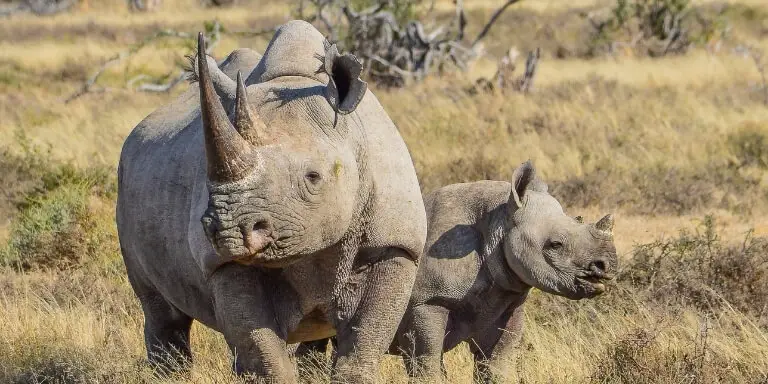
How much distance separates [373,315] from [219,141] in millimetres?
1260

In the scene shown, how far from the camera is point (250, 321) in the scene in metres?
5.66

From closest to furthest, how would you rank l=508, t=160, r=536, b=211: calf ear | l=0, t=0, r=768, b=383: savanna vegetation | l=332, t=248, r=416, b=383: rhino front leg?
l=332, t=248, r=416, b=383: rhino front leg < l=0, t=0, r=768, b=383: savanna vegetation < l=508, t=160, r=536, b=211: calf ear

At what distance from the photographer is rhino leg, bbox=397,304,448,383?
22.6ft

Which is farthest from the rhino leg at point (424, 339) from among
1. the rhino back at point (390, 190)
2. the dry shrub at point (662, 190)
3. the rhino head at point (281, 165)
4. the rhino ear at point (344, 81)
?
the dry shrub at point (662, 190)

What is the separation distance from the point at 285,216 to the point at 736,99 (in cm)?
1470

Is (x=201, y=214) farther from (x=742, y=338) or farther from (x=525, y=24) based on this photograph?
(x=525, y=24)

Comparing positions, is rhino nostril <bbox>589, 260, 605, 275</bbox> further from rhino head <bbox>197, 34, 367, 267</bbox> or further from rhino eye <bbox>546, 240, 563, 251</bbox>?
rhino head <bbox>197, 34, 367, 267</bbox>

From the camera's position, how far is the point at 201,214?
542cm

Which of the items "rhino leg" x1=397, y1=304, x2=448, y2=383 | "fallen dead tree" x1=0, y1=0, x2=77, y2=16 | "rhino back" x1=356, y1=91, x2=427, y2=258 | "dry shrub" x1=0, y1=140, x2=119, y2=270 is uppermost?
"rhino back" x1=356, y1=91, x2=427, y2=258

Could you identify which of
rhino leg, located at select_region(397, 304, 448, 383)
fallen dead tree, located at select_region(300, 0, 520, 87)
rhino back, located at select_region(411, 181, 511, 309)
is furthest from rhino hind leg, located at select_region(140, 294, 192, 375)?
fallen dead tree, located at select_region(300, 0, 520, 87)

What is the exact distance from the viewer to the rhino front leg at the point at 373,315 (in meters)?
5.89

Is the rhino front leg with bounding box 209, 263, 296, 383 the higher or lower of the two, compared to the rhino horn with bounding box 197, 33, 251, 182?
lower

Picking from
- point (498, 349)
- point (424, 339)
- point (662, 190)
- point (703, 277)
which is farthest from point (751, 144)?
point (424, 339)

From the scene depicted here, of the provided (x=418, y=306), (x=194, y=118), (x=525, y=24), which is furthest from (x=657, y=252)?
(x=525, y=24)
